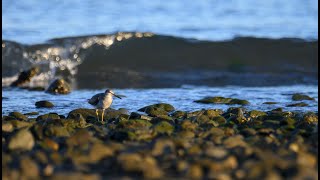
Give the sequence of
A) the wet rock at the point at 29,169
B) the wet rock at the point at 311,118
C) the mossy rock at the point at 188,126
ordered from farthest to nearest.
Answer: the wet rock at the point at 311,118
the mossy rock at the point at 188,126
the wet rock at the point at 29,169

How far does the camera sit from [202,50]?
16453 millimetres

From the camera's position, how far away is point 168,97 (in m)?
10.8

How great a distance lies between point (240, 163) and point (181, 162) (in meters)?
0.39

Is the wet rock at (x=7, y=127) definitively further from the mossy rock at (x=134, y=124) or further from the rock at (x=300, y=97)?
the rock at (x=300, y=97)

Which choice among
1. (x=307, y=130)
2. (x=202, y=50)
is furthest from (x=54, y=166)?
(x=202, y=50)

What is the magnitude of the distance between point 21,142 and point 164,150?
106 cm

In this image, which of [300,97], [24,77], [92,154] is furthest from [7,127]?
[24,77]

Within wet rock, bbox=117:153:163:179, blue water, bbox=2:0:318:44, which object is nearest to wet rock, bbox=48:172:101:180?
wet rock, bbox=117:153:163:179

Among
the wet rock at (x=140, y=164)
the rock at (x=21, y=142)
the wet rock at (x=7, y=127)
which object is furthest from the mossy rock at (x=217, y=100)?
the wet rock at (x=140, y=164)

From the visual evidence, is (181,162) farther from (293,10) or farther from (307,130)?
(293,10)

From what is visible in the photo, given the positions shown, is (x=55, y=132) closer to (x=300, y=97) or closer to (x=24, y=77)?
(x=300, y=97)

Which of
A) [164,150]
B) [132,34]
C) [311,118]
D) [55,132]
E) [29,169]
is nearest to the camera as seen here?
[29,169]

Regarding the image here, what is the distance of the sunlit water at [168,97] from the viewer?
962cm

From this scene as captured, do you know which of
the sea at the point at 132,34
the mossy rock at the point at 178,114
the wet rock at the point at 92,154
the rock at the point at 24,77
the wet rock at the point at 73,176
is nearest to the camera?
the wet rock at the point at 73,176
